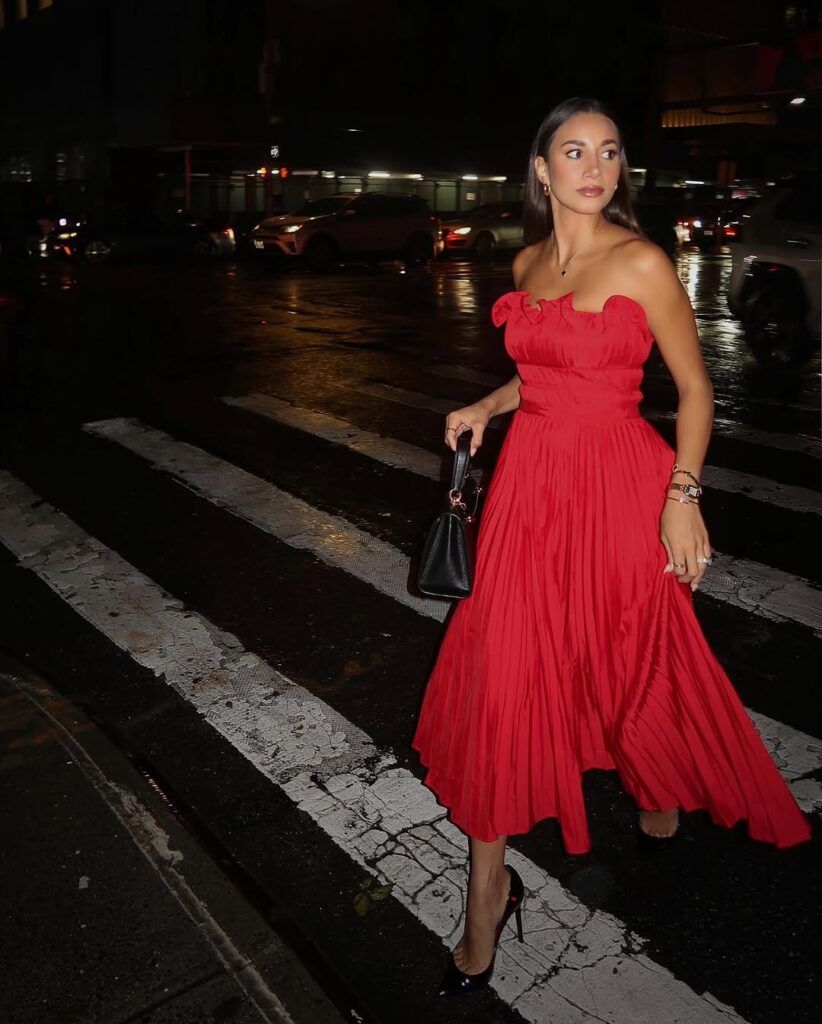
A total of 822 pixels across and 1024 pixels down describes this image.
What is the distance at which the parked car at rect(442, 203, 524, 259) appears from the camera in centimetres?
2914

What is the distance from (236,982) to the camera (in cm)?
248

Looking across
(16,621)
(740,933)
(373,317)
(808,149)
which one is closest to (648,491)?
(740,933)

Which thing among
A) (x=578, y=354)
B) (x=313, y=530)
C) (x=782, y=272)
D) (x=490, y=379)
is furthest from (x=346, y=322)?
(x=578, y=354)

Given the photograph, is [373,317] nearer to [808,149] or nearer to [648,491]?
[648,491]

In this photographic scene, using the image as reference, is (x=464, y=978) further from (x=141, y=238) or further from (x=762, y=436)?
(x=141, y=238)

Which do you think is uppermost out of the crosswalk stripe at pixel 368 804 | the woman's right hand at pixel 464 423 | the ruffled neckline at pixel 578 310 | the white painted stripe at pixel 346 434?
the ruffled neckline at pixel 578 310

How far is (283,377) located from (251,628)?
6091mm

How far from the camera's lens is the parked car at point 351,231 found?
79.4 ft

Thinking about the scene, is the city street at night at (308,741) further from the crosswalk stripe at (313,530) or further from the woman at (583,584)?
the woman at (583,584)

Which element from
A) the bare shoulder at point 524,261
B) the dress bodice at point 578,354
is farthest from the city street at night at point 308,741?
the bare shoulder at point 524,261

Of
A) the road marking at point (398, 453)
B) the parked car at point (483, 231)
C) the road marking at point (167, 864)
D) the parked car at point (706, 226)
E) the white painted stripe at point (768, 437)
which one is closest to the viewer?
the road marking at point (167, 864)

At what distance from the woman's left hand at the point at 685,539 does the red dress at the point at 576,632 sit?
0.10 meters

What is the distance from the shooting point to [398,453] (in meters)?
7.50

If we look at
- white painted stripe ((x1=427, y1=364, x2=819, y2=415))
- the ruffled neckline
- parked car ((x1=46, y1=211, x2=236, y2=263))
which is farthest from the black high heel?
parked car ((x1=46, y1=211, x2=236, y2=263))
